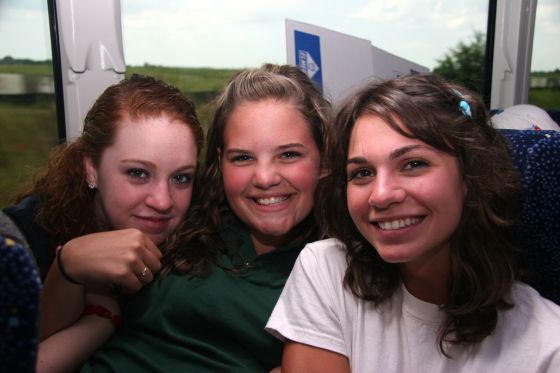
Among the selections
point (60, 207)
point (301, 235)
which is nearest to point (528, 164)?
point (301, 235)

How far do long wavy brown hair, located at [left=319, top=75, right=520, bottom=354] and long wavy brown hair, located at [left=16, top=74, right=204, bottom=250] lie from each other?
54cm

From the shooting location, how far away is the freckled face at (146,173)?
4.14 feet

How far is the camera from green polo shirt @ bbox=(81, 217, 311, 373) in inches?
47.9

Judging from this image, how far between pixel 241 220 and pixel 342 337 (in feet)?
1.57

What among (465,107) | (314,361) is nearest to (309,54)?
(465,107)

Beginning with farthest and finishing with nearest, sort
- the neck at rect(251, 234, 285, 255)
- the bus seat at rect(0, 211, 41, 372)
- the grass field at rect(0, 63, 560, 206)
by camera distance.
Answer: the grass field at rect(0, 63, 560, 206), the neck at rect(251, 234, 285, 255), the bus seat at rect(0, 211, 41, 372)

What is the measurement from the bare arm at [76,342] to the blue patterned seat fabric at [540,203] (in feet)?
3.34

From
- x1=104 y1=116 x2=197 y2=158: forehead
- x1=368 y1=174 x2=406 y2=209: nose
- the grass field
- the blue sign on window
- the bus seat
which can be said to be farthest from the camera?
the blue sign on window

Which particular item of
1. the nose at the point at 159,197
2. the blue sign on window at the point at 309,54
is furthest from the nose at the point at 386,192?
the blue sign on window at the point at 309,54

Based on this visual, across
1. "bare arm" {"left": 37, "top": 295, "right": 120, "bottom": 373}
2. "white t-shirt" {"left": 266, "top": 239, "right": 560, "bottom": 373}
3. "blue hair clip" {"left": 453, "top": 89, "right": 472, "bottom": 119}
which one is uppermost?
"blue hair clip" {"left": 453, "top": 89, "right": 472, "bottom": 119}

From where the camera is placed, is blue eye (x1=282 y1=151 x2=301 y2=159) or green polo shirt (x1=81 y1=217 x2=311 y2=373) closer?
green polo shirt (x1=81 y1=217 x2=311 y2=373)

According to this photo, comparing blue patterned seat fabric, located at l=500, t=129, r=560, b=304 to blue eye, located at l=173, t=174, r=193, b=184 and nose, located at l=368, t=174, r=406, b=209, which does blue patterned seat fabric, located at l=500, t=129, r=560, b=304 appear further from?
blue eye, located at l=173, t=174, r=193, b=184

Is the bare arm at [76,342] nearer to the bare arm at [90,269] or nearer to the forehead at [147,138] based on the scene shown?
the bare arm at [90,269]

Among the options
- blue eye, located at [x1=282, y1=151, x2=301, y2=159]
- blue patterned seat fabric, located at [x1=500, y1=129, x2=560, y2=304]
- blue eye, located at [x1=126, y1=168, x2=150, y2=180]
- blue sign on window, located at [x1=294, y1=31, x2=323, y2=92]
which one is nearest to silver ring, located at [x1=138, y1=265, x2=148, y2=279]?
blue eye, located at [x1=126, y1=168, x2=150, y2=180]
